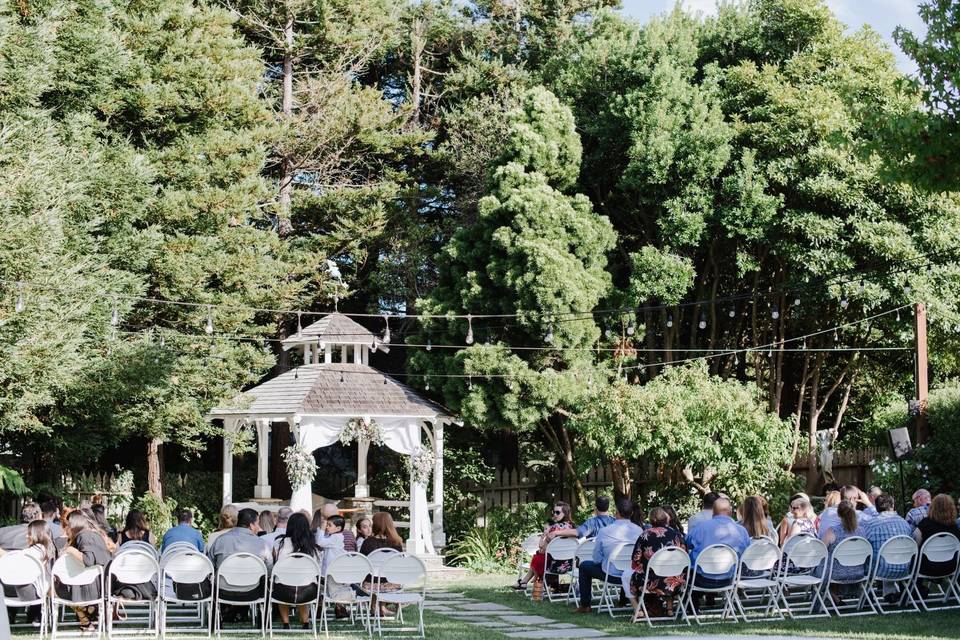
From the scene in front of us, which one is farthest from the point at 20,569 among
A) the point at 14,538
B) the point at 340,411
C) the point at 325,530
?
the point at 340,411

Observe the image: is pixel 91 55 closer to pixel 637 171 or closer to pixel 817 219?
pixel 637 171

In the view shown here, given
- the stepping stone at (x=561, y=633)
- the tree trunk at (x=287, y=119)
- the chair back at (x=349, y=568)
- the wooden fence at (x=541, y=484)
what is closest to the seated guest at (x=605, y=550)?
the stepping stone at (x=561, y=633)

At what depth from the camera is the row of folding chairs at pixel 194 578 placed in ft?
→ 34.0

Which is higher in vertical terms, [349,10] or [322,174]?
[349,10]

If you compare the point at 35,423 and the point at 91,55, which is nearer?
the point at 35,423

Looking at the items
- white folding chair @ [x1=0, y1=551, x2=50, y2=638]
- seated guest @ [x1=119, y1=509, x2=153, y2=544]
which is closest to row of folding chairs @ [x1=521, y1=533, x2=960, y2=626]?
seated guest @ [x1=119, y1=509, x2=153, y2=544]

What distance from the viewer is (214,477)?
25.1m

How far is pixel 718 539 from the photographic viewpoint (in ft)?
37.2

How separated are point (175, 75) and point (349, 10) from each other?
6.20m

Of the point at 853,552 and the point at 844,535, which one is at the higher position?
the point at 844,535

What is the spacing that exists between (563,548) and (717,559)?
2782mm

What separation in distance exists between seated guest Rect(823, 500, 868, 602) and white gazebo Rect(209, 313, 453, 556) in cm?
984

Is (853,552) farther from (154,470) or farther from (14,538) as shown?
(154,470)

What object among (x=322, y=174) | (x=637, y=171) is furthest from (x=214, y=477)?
(x=637, y=171)
